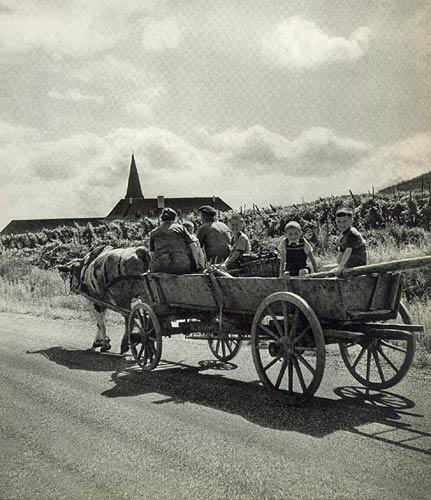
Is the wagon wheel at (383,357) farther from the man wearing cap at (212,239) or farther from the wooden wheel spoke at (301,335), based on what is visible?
the man wearing cap at (212,239)

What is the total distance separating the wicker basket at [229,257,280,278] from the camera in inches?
276

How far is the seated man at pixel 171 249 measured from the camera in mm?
7262

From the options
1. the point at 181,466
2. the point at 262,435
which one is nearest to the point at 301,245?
the point at 262,435

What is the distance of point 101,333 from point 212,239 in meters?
2.84

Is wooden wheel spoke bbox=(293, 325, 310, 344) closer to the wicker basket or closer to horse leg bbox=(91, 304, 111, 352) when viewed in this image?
the wicker basket

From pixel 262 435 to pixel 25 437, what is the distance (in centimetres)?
203

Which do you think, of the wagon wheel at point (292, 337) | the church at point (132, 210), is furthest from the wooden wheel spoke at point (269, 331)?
the church at point (132, 210)

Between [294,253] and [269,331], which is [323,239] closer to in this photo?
[294,253]

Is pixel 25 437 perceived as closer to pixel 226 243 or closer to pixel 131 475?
pixel 131 475

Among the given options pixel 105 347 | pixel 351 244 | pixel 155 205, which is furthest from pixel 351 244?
pixel 155 205

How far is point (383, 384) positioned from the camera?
560cm

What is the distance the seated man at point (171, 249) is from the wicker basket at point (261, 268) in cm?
61

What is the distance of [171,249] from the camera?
286 inches

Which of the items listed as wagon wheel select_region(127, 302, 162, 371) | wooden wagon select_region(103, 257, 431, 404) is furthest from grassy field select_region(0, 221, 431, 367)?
wagon wheel select_region(127, 302, 162, 371)
